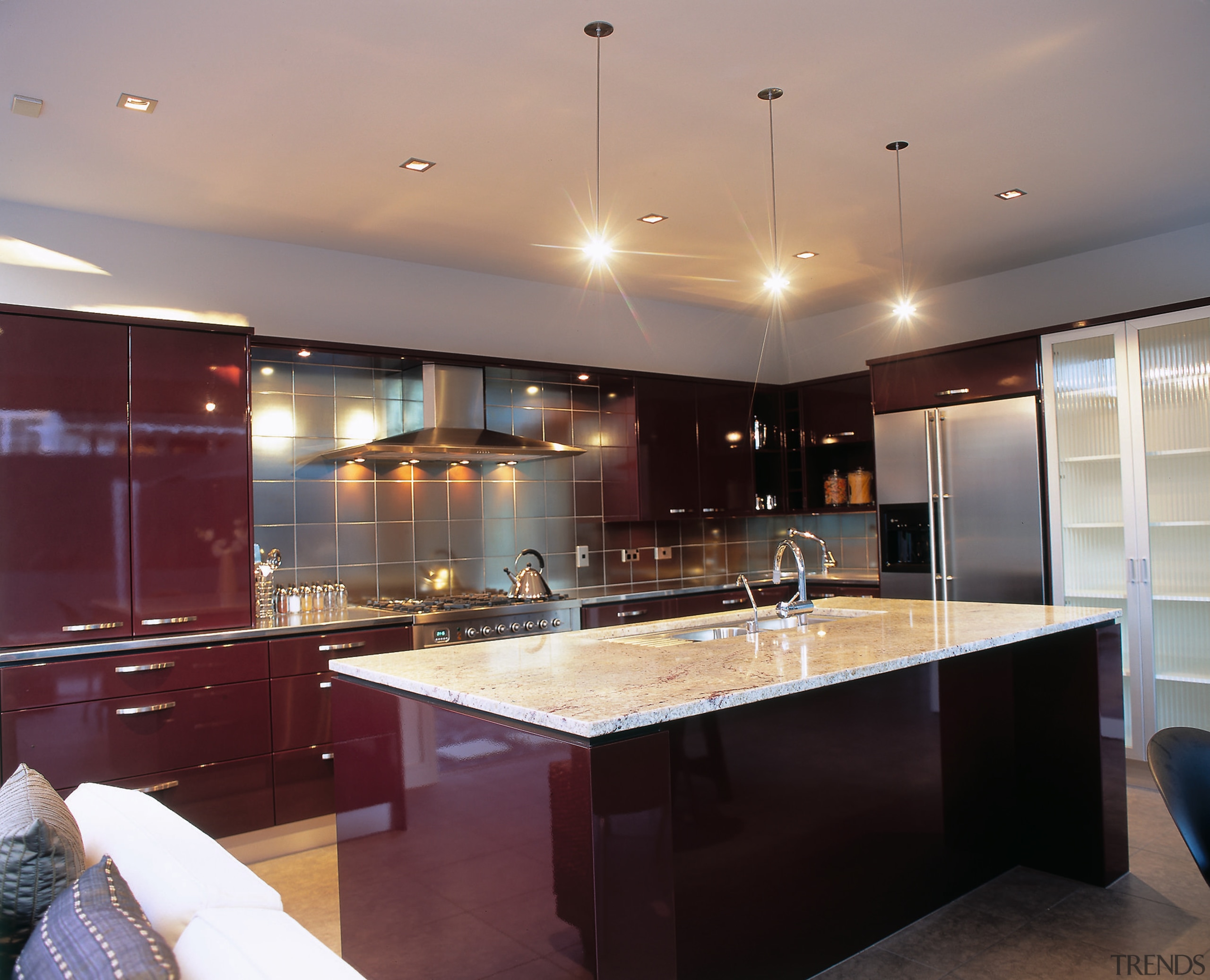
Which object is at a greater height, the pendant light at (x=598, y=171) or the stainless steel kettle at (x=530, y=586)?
the pendant light at (x=598, y=171)

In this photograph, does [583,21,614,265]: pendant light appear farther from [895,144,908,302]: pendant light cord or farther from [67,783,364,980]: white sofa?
[67,783,364,980]: white sofa

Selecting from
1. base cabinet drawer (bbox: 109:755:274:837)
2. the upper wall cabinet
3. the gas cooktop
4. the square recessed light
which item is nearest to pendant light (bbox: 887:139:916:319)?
the upper wall cabinet

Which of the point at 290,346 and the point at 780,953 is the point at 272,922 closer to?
the point at 780,953

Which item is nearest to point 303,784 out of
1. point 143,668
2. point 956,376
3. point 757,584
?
point 143,668

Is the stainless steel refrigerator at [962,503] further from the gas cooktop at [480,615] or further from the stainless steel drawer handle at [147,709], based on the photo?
the stainless steel drawer handle at [147,709]

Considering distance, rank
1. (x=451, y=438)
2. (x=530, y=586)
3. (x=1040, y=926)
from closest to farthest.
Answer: (x=1040, y=926) → (x=451, y=438) → (x=530, y=586)

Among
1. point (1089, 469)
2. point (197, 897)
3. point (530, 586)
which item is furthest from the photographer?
point (530, 586)

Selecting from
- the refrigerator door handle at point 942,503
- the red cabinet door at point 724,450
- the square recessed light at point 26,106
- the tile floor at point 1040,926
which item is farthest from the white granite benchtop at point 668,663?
the red cabinet door at point 724,450

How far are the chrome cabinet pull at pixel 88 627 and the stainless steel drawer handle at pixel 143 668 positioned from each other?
16cm

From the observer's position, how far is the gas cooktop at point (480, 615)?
394cm

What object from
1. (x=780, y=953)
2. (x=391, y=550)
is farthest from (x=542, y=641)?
(x=391, y=550)

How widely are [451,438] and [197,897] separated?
3.11 meters

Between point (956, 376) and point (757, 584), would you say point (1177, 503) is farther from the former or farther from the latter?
point (757, 584)

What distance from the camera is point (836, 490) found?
582 centimetres
